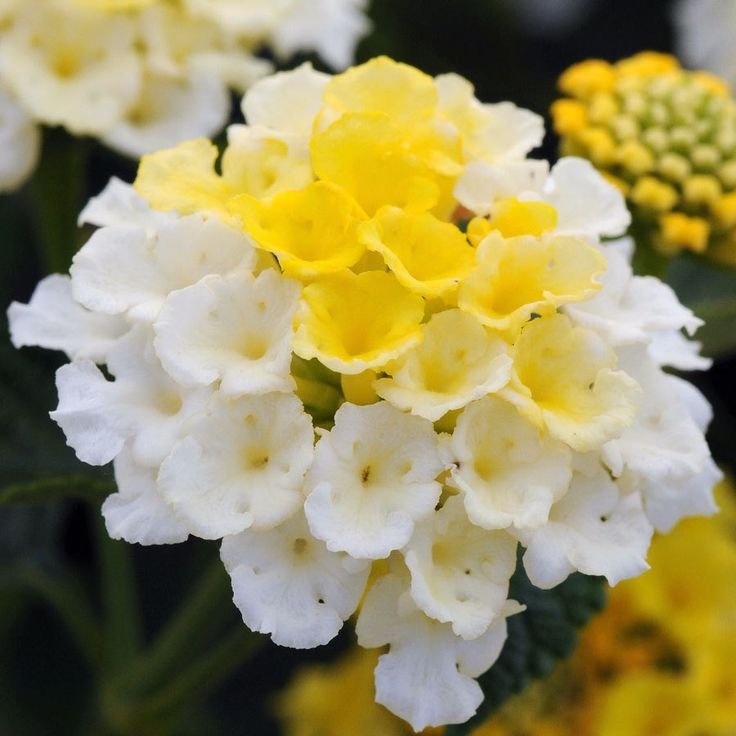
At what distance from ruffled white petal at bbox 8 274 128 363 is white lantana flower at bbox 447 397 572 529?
167 mm

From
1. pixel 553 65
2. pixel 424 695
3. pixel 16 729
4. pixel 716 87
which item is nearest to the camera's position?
pixel 424 695

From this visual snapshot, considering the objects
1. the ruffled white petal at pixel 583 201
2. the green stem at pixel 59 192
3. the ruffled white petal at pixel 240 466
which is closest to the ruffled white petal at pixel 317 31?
the green stem at pixel 59 192

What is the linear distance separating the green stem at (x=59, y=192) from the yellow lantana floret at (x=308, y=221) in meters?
0.28

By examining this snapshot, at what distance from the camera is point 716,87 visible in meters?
0.75

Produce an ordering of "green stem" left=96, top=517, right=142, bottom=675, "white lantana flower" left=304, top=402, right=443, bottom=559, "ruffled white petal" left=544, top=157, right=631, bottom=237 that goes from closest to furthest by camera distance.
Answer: "white lantana flower" left=304, top=402, right=443, bottom=559 → "ruffled white petal" left=544, top=157, right=631, bottom=237 → "green stem" left=96, top=517, right=142, bottom=675

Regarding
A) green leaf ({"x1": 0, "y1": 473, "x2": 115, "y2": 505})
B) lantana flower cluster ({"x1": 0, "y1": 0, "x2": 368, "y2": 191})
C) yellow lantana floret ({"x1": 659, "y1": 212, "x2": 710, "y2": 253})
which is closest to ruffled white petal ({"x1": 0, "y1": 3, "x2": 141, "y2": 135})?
lantana flower cluster ({"x1": 0, "y1": 0, "x2": 368, "y2": 191})

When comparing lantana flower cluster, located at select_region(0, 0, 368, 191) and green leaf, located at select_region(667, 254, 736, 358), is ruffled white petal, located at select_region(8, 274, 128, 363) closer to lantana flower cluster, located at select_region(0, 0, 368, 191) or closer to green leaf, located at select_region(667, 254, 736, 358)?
lantana flower cluster, located at select_region(0, 0, 368, 191)

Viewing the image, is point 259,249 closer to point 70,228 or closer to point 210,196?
point 210,196

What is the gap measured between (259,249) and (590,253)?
0.14 metres

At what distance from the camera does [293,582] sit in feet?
1.52

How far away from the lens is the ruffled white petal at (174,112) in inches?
27.8

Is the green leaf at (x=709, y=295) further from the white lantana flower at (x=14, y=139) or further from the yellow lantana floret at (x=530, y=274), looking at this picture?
the white lantana flower at (x=14, y=139)

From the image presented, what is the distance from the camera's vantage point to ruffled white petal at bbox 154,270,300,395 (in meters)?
0.47

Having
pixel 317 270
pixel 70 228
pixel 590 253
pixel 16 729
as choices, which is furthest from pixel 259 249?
pixel 16 729
